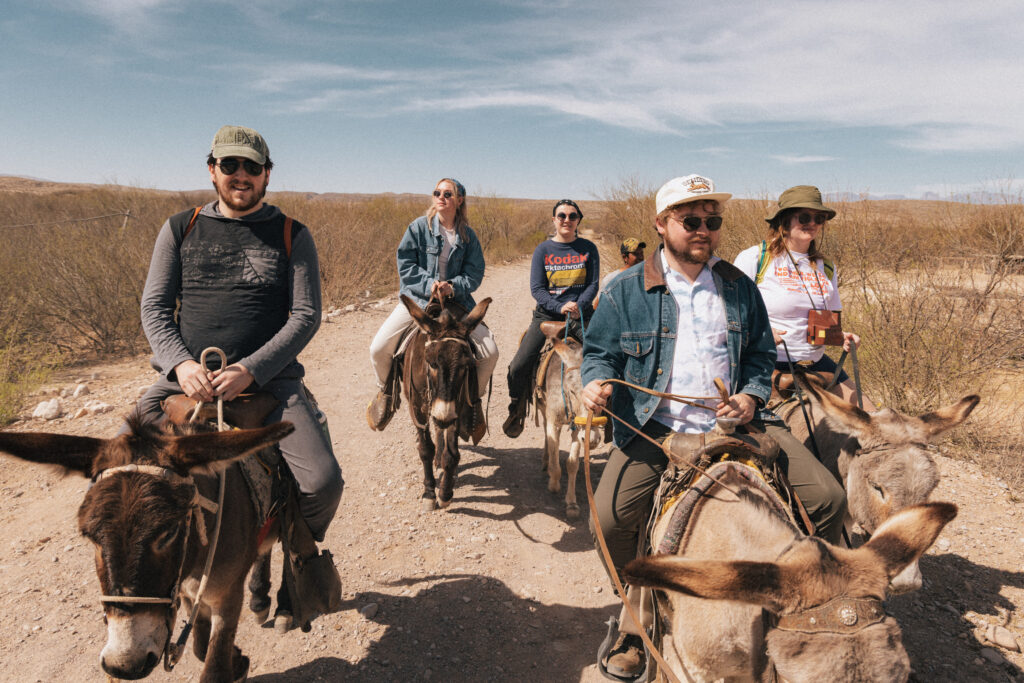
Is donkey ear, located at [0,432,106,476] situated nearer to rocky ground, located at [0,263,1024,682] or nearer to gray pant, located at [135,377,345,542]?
rocky ground, located at [0,263,1024,682]

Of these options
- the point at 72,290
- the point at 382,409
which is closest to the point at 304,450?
the point at 382,409

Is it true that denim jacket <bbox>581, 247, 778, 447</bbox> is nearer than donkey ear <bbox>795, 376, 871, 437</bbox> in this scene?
Yes

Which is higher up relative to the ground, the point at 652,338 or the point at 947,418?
the point at 652,338

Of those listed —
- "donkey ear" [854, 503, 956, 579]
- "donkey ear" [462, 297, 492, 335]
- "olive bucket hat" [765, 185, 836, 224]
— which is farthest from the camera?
"donkey ear" [462, 297, 492, 335]

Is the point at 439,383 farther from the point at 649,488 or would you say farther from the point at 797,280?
the point at 797,280

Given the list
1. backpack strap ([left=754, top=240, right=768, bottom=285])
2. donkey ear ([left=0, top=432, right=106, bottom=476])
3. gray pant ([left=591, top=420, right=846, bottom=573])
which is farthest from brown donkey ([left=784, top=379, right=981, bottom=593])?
donkey ear ([left=0, top=432, right=106, bottom=476])

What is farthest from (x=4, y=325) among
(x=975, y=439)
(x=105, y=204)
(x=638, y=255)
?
(x=975, y=439)

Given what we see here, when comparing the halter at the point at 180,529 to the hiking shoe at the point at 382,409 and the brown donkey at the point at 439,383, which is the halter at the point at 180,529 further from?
the hiking shoe at the point at 382,409

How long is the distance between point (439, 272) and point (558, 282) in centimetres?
139

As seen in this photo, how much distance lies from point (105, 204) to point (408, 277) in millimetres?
19369

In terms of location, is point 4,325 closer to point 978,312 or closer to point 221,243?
point 221,243

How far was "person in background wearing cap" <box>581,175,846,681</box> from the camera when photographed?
2.55 meters

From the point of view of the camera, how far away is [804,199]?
377 cm

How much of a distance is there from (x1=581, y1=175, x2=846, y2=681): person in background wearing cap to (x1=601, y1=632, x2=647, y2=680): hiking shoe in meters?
0.56
